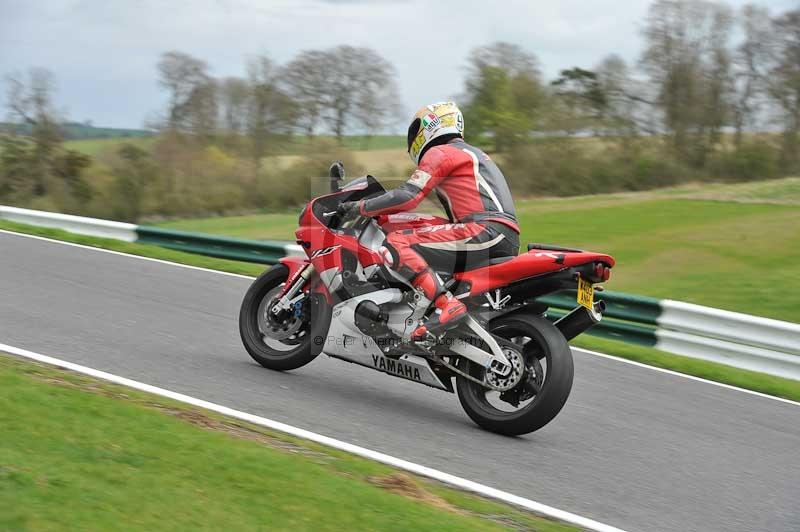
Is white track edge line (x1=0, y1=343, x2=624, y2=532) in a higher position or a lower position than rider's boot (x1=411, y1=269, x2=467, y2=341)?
lower

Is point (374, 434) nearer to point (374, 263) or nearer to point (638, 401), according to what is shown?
point (374, 263)

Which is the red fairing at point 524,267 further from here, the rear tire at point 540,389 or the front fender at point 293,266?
the front fender at point 293,266

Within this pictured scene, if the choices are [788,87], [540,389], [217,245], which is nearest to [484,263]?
[540,389]

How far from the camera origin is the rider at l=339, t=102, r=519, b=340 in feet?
21.6

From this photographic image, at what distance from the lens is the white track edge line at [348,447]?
523 centimetres

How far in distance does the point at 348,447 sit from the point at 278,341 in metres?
1.95

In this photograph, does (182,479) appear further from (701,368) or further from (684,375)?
(701,368)

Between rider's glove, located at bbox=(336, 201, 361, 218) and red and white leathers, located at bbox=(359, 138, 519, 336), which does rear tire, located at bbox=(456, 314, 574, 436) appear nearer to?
red and white leathers, located at bbox=(359, 138, 519, 336)

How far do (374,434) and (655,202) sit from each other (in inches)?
971

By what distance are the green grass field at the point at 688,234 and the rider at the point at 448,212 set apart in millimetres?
9736

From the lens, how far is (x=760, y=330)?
33.2 ft

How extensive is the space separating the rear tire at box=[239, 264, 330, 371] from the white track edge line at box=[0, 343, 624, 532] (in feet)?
3.39

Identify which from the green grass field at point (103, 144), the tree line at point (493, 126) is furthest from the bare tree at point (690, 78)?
the green grass field at point (103, 144)

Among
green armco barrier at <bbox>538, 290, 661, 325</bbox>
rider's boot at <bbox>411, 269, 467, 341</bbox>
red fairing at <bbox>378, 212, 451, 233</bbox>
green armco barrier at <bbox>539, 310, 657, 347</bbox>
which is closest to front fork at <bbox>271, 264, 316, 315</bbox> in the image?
red fairing at <bbox>378, 212, 451, 233</bbox>
